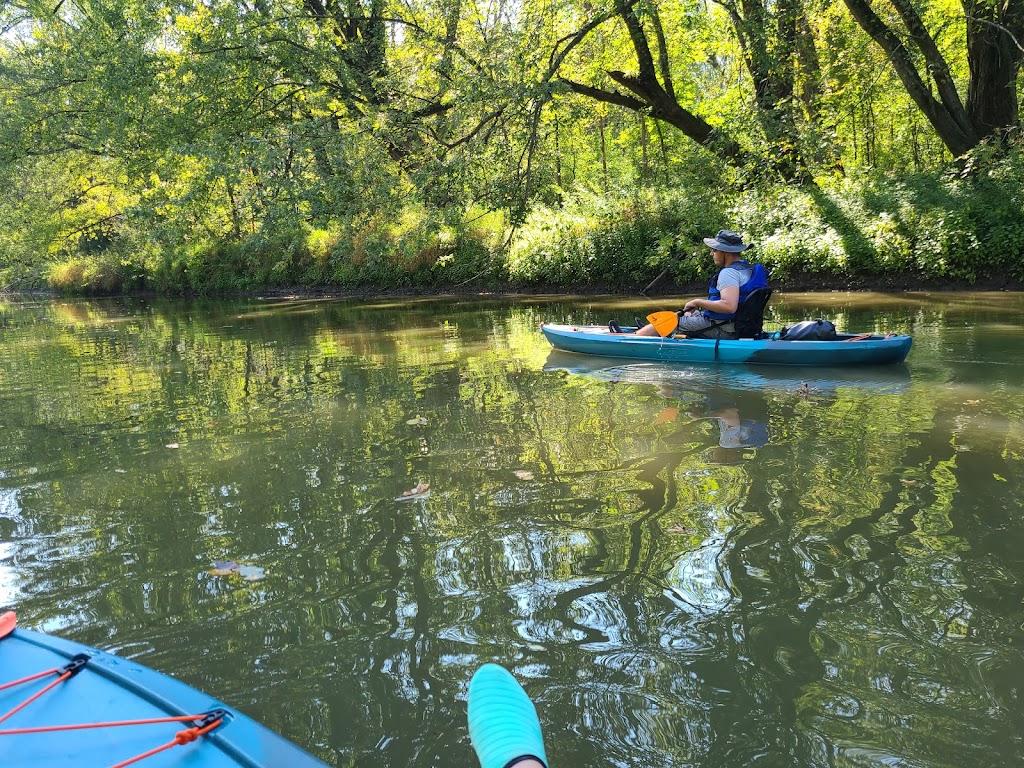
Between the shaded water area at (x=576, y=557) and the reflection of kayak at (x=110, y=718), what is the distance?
43 centimetres

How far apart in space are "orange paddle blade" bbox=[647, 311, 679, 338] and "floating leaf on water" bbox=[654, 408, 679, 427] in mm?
2366

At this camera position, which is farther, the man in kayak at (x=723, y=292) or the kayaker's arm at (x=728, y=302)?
the kayaker's arm at (x=728, y=302)

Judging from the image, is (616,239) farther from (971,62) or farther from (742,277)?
(742,277)

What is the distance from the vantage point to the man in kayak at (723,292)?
7758mm

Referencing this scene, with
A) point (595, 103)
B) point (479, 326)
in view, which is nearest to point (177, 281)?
point (595, 103)

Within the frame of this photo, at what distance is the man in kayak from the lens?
776cm

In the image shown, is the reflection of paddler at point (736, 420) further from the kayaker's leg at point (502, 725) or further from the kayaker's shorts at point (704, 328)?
the kayaker's leg at point (502, 725)

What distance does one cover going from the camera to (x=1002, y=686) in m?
2.46

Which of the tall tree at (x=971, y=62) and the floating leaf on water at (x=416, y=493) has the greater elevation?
the tall tree at (x=971, y=62)

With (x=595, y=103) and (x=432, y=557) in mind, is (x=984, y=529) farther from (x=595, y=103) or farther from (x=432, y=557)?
(x=595, y=103)

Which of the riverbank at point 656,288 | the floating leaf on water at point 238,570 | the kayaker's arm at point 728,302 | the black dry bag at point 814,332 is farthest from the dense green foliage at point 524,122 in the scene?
the floating leaf on water at point 238,570

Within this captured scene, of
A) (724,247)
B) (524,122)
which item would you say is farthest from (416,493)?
(524,122)

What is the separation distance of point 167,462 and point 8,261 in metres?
39.0

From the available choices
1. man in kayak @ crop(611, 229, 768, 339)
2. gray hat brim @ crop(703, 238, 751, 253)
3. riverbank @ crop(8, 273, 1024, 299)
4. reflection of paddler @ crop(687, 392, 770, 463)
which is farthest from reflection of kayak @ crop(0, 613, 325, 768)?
riverbank @ crop(8, 273, 1024, 299)
